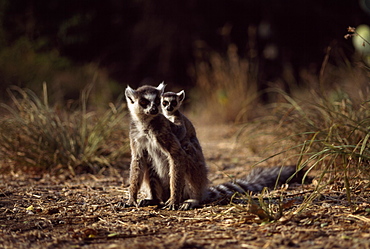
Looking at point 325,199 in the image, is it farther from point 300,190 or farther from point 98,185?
point 98,185

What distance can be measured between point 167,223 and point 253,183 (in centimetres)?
137

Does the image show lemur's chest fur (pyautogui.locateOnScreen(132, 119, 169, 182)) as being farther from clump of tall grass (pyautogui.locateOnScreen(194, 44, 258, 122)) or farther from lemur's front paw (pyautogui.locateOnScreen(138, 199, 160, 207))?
clump of tall grass (pyautogui.locateOnScreen(194, 44, 258, 122))

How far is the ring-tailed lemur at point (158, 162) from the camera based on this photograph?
4070 millimetres

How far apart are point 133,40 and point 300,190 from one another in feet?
35.3

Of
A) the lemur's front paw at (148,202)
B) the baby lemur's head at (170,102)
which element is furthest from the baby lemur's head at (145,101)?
the lemur's front paw at (148,202)

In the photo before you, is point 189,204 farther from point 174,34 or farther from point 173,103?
point 174,34

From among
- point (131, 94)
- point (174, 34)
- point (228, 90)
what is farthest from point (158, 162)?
point (174, 34)

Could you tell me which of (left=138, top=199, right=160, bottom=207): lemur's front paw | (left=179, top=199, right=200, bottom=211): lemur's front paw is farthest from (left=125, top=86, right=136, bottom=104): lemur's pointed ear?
(left=179, top=199, right=200, bottom=211): lemur's front paw

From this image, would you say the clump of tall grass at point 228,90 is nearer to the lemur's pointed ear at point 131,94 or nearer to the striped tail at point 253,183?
the striped tail at point 253,183

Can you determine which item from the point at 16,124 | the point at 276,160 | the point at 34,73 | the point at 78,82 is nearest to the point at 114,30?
the point at 78,82

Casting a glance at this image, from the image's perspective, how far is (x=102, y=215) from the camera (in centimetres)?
387

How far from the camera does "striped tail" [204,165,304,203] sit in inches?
174

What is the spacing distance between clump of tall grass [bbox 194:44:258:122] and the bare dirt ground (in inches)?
231

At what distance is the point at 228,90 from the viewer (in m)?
10.5
